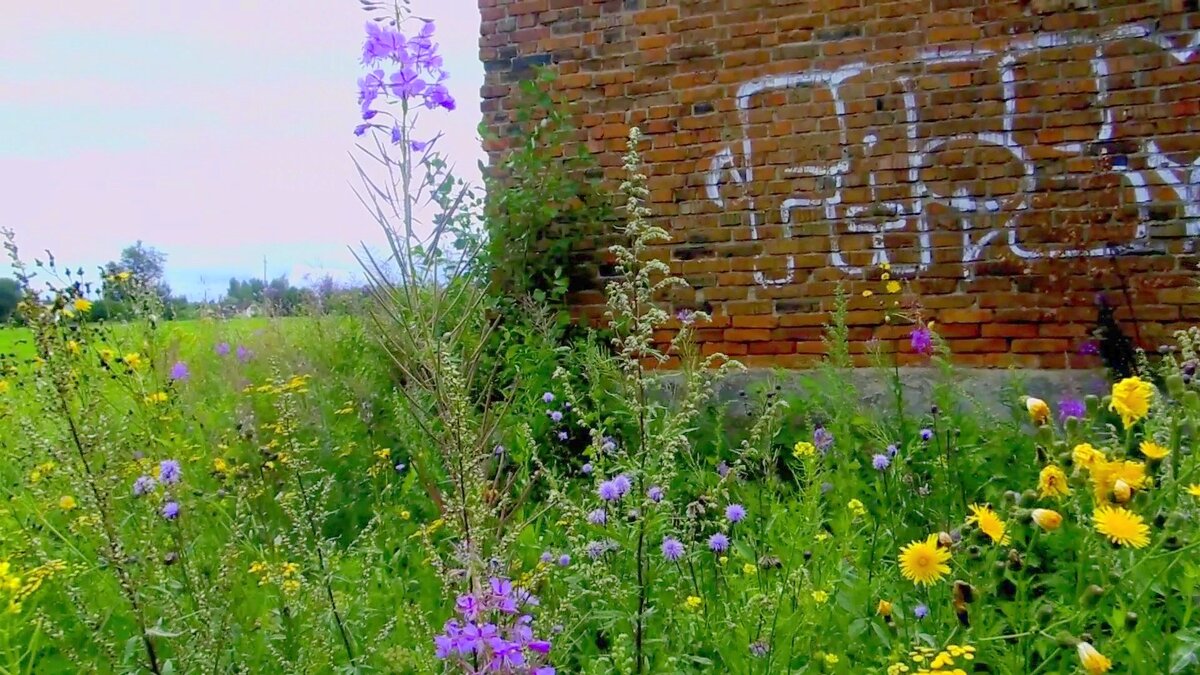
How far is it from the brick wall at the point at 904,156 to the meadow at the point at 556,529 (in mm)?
378

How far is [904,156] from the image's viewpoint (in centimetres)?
427

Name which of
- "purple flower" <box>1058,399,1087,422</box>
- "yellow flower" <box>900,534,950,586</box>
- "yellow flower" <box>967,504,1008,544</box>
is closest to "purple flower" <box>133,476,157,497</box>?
"yellow flower" <box>900,534,950,586</box>

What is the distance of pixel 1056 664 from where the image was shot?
213cm

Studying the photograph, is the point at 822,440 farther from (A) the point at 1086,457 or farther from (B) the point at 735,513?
(A) the point at 1086,457

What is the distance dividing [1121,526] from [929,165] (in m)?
3.20

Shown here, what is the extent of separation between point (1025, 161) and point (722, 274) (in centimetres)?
162

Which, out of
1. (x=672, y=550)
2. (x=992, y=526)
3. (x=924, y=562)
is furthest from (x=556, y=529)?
(x=992, y=526)

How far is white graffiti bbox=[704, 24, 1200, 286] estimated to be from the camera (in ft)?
12.8

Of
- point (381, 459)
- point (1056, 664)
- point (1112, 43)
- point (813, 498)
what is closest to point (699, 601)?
point (813, 498)

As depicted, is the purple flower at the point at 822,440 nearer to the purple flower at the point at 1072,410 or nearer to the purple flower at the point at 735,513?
the purple flower at the point at 735,513

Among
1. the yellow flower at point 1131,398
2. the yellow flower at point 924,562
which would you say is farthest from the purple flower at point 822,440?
the yellow flower at point 1131,398

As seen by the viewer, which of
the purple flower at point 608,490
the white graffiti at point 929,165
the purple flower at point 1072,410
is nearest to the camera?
the purple flower at point 608,490

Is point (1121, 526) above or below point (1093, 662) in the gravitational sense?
above

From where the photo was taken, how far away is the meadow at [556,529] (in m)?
1.49
